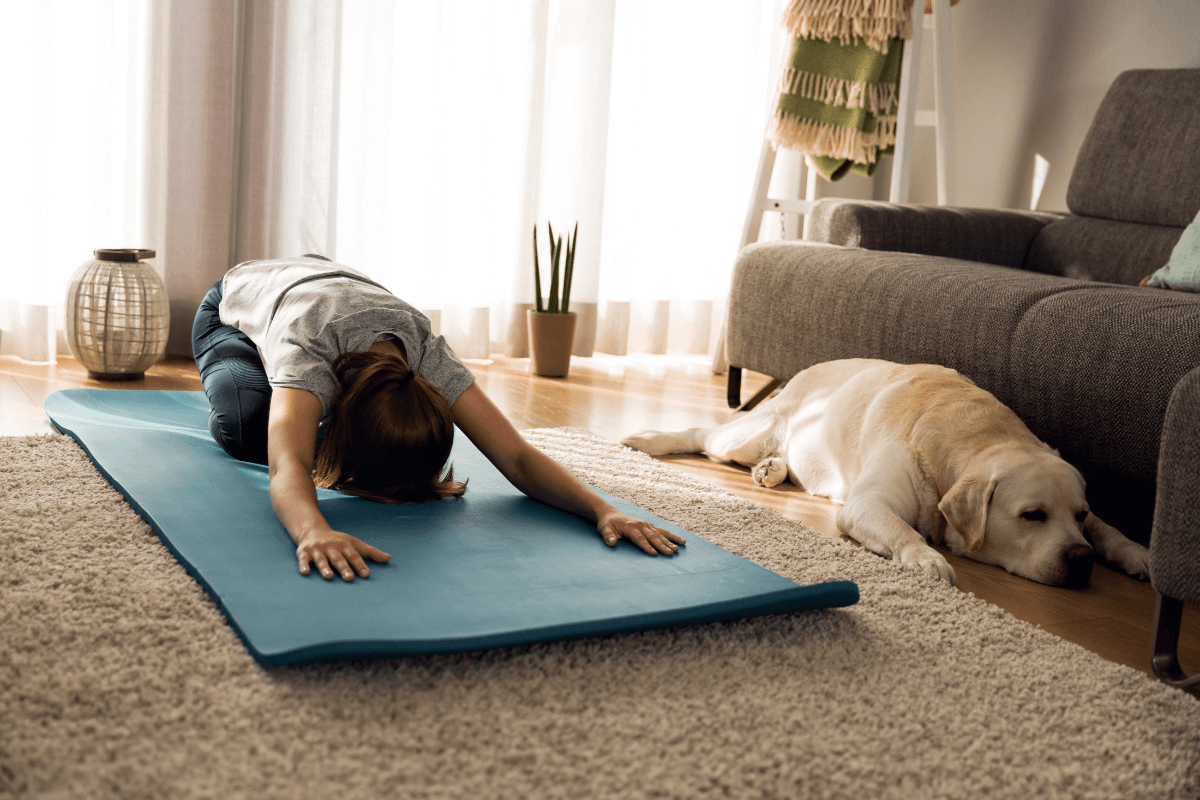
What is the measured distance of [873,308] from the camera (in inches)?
99.9

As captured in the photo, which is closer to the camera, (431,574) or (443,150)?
(431,574)

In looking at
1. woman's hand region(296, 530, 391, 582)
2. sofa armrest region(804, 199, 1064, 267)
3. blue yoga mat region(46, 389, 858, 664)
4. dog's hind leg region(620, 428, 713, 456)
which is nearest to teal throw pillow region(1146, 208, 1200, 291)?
sofa armrest region(804, 199, 1064, 267)

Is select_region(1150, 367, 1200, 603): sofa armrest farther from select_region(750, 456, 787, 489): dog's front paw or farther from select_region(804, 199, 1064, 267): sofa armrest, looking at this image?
select_region(804, 199, 1064, 267): sofa armrest

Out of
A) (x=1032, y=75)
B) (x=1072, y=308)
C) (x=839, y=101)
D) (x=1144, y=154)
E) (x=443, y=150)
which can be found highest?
(x=1032, y=75)

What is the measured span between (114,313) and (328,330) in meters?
1.40

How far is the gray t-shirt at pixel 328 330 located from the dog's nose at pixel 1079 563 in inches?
42.8

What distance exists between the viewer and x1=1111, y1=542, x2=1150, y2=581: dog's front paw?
6.13 feet

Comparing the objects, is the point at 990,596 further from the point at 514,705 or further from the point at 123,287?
the point at 123,287

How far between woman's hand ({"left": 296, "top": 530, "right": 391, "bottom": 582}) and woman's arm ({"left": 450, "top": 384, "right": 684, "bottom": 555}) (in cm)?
38

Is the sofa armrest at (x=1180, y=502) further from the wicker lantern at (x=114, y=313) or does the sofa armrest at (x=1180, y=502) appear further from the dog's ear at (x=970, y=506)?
the wicker lantern at (x=114, y=313)

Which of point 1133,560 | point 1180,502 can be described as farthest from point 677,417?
point 1180,502

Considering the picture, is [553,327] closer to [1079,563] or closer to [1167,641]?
[1079,563]

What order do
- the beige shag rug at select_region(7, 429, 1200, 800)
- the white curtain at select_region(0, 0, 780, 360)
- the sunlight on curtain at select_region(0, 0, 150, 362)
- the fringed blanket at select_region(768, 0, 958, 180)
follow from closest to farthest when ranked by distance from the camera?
1. the beige shag rug at select_region(7, 429, 1200, 800)
2. the sunlight on curtain at select_region(0, 0, 150, 362)
3. the white curtain at select_region(0, 0, 780, 360)
4. the fringed blanket at select_region(768, 0, 958, 180)

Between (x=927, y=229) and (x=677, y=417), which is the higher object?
(x=927, y=229)
